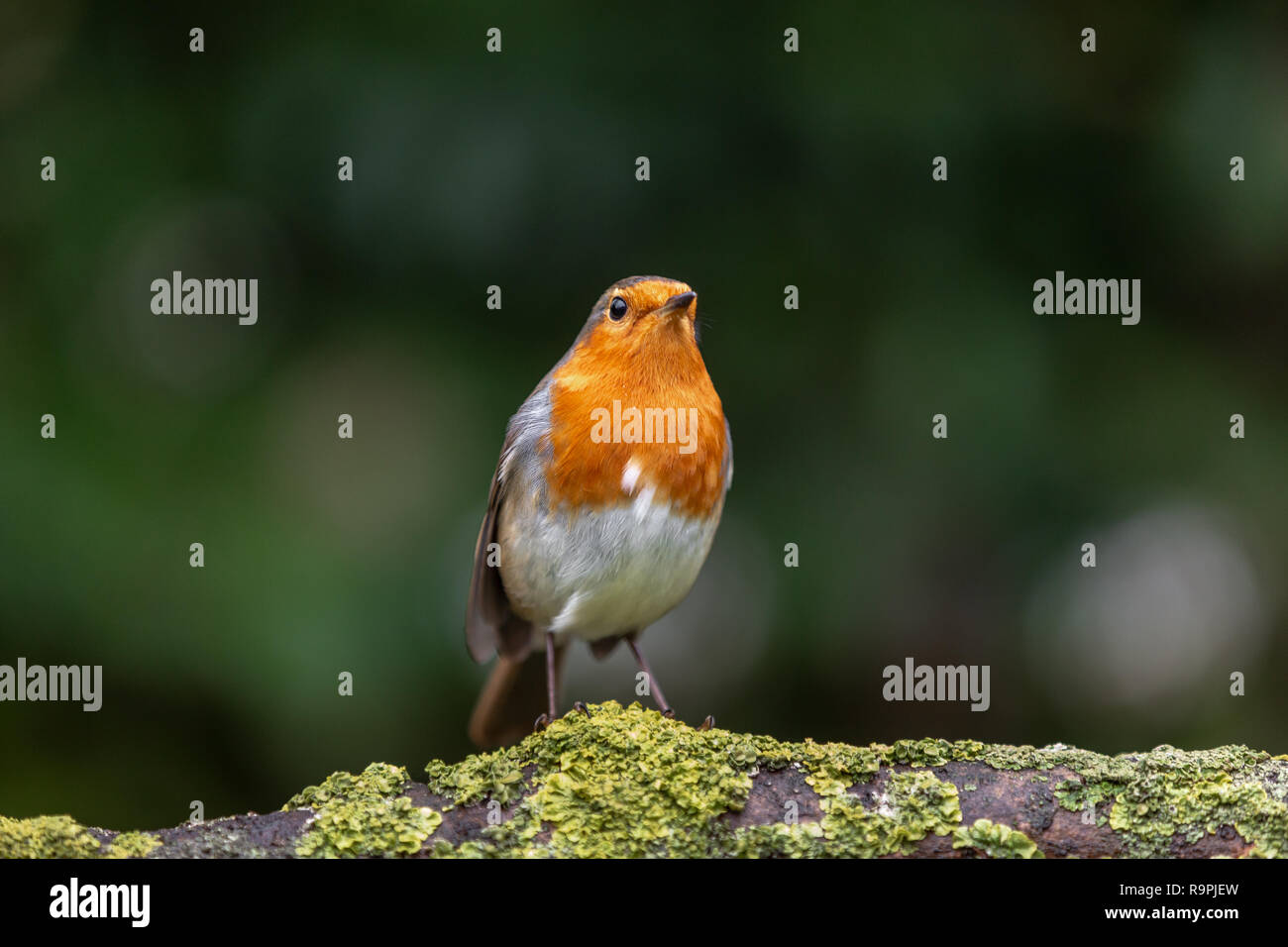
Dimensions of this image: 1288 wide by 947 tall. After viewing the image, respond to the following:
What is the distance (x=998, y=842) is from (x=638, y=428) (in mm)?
1660

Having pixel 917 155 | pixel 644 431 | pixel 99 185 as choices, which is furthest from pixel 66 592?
pixel 917 155

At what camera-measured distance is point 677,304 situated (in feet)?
12.0

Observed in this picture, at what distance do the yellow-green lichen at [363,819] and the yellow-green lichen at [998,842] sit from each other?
113 cm

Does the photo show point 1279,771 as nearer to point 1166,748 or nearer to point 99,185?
point 1166,748

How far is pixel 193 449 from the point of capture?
4.32 metres

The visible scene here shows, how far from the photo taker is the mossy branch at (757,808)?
2.57 metres

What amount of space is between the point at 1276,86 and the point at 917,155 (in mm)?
1311

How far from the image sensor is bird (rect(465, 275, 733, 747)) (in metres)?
3.69

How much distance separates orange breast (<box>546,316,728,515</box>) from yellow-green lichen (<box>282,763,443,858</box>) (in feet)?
4.23
